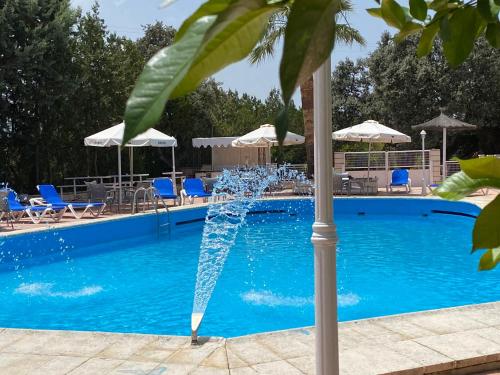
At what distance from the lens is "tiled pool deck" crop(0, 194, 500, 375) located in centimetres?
359

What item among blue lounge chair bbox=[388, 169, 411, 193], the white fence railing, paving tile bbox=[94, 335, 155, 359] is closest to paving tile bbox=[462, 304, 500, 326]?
paving tile bbox=[94, 335, 155, 359]

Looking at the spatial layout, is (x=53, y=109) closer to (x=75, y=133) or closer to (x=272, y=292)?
(x=75, y=133)

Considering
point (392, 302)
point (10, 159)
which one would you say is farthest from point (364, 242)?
point (10, 159)

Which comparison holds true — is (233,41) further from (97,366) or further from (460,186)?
(97,366)

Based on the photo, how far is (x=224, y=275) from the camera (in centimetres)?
782

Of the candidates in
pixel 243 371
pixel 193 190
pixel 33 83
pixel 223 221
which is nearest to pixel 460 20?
pixel 243 371

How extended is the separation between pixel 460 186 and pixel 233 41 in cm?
30

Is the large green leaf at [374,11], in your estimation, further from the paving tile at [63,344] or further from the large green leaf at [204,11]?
the paving tile at [63,344]

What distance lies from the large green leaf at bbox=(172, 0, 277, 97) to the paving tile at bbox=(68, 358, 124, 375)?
141 inches

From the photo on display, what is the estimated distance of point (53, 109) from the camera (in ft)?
53.5

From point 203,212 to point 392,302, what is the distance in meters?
8.00

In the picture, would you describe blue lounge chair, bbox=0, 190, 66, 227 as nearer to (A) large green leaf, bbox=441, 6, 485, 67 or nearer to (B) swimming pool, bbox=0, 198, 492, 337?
(B) swimming pool, bbox=0, 198, 492, 337

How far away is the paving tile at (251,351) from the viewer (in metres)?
3.71

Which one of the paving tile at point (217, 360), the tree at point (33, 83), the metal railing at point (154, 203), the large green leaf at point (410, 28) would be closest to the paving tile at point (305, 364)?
the paving tile at point (217, 360)
